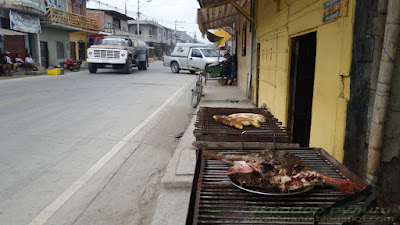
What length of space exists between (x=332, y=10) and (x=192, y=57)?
1957cm

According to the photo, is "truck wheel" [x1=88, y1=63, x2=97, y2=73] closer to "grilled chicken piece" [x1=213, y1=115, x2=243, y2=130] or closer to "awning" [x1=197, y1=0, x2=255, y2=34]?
"awning" [x1=197, y1=0, x2=255, y2=34]

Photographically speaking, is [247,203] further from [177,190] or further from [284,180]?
[177,190]

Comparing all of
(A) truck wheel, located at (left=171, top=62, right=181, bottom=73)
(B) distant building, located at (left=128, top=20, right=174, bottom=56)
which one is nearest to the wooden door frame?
(A) truck wheel, located at (left=171, top=62, right=181, bottom=73)

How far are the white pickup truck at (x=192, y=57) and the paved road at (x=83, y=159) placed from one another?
12536mm

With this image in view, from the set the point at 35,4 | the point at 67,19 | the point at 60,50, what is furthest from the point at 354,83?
the point at 60,50

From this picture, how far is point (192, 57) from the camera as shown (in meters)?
22.5

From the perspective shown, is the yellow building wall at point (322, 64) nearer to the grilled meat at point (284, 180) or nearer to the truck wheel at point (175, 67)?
the grilled meat at point (284, 180)

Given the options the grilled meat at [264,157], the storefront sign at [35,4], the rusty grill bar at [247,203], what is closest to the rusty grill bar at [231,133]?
the grilled meat at [264,157]

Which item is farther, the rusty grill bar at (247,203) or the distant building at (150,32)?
the distant building at (150,32)

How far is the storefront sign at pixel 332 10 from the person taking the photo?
3104 mm

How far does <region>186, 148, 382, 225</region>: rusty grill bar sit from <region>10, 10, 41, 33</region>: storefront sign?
76.5 ft

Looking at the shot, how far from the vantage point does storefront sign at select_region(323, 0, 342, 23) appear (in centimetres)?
310

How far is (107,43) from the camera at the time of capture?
2269cm

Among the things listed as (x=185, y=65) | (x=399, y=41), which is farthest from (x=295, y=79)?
(x=185, y=65)
